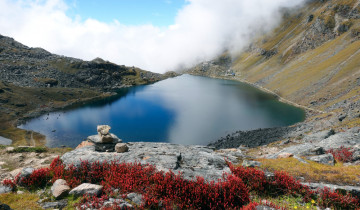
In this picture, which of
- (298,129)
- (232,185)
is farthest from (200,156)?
(298,129)

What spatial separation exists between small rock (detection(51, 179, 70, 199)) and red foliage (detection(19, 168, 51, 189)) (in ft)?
5.58

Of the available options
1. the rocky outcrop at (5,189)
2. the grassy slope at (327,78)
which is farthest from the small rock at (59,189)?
the grassy slope at (327,78)

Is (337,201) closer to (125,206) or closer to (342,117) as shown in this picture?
(125,206)

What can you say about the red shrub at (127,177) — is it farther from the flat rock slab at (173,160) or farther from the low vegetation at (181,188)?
the flat rock slab at (173,160)

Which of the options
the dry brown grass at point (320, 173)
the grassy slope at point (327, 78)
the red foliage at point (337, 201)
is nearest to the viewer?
the red foliage at point (337, 201)

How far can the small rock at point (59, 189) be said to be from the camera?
12.7 meters

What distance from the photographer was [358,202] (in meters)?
11.9

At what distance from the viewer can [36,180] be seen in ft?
47.5

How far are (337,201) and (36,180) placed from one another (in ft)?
64.7

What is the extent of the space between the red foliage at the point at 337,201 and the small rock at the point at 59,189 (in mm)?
15763

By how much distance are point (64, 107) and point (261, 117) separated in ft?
Result: 452

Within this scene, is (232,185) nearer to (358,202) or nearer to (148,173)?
(148,173)

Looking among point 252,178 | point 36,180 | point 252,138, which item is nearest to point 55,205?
point 36,180

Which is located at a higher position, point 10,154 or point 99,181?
point 99,181
